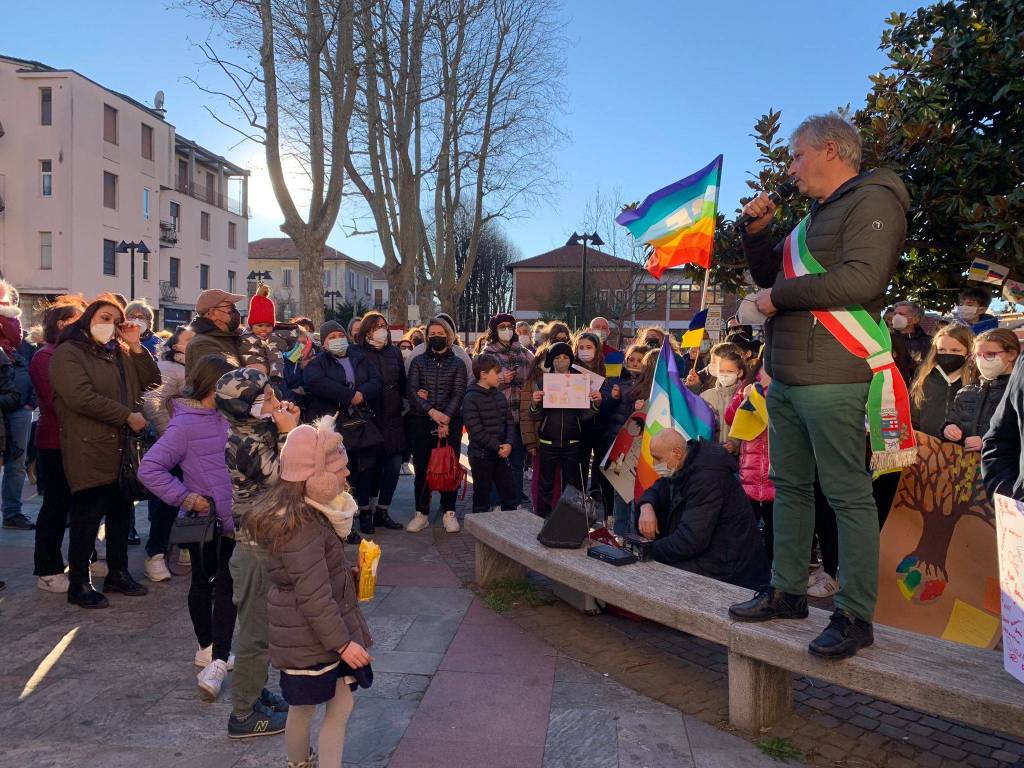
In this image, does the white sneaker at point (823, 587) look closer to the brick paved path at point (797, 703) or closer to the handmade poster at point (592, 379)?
the brick paved path at point (797, 703)

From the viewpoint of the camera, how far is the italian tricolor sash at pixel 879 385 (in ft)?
10.3

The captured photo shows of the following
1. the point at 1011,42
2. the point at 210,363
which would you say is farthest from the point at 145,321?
the point at 1011,42

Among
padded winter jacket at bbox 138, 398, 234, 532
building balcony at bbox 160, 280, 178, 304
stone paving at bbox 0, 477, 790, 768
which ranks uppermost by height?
building balcony at bbox 160, 280, 178, 304

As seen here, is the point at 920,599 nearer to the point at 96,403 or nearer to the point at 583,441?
the point at 583,441

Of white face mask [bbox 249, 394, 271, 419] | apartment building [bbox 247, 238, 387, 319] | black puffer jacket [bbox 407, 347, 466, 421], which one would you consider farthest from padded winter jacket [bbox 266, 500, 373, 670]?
apartment building [bbox 247, 238, 387, 319]

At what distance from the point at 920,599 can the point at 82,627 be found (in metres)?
4.98

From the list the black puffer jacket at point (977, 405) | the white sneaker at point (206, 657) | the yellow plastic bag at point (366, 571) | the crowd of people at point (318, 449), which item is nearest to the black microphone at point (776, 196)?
the crowd of people at point (318, 449)

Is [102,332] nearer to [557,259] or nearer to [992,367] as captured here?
[992,367]

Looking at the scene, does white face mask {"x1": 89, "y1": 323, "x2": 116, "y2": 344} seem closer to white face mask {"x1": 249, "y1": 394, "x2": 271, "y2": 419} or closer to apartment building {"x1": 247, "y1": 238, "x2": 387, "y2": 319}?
white face mask {"x1": 249, "y1": 394, "x2": 271, "y2": 419}

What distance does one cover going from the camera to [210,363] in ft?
14.1

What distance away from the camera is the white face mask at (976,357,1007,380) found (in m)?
5.11

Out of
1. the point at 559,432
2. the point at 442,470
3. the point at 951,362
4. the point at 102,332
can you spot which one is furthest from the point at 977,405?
the point at 102,332

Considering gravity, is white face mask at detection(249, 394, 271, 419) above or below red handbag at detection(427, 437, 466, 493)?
above

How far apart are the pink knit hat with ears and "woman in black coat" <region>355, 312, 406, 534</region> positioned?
480 centimetres
